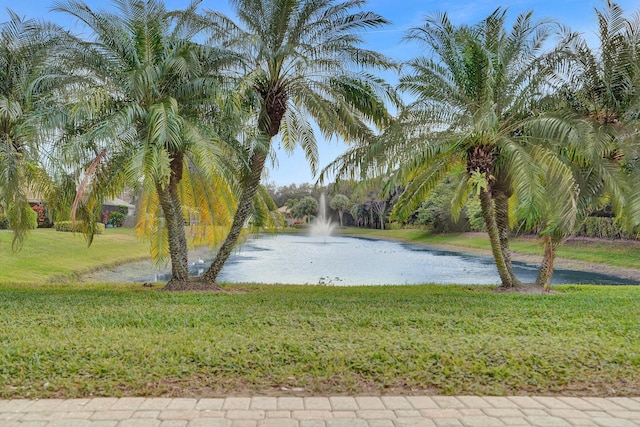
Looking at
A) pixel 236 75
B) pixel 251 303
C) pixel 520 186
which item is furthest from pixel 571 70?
pixel 251 303

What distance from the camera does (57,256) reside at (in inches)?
764

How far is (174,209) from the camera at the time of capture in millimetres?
10477

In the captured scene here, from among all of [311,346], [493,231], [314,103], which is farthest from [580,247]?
[311,346]

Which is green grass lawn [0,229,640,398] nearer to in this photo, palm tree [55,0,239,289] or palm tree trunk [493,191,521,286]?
palm tree [55,0,239,289]

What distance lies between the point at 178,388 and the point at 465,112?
883 centimetres

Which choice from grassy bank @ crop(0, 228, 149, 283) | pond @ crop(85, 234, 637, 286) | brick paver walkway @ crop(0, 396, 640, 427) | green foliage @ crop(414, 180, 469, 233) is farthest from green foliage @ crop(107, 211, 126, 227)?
brick paver walkway @ crop(0, 396, 640, 427)

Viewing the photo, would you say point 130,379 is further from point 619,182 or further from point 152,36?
point 619,182

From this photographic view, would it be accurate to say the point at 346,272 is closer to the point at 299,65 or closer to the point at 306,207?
the point at 299,65

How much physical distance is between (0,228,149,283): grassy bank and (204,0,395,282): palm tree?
6135mm

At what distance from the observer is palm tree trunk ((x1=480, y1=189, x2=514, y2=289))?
10.9m

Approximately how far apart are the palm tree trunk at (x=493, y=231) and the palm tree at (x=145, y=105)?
19.9 ft

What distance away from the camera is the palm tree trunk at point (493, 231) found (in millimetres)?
10914

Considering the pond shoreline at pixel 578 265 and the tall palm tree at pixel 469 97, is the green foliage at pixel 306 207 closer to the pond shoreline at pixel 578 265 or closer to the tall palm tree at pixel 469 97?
the pond shoreline at pixel 578 265

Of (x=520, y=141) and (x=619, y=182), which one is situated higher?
(x=520, y=141)
